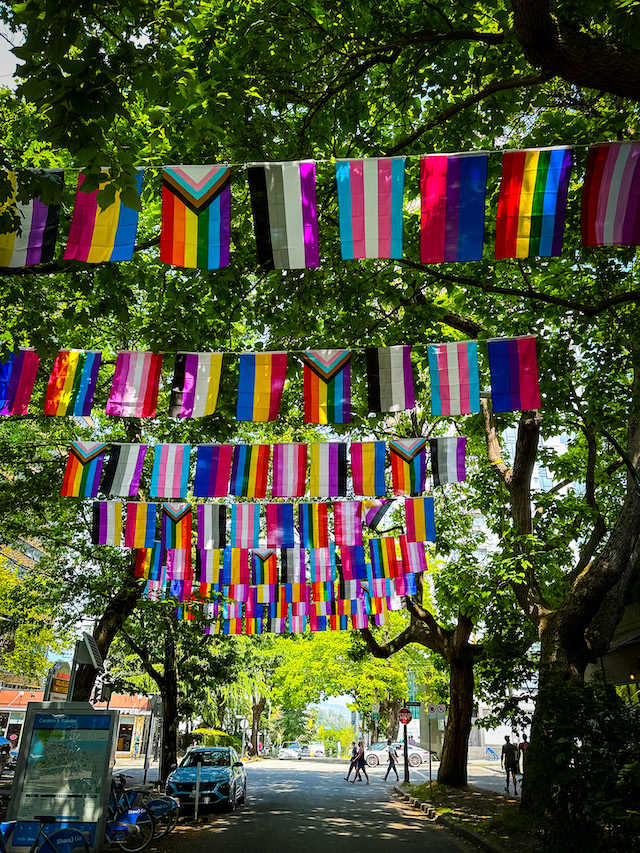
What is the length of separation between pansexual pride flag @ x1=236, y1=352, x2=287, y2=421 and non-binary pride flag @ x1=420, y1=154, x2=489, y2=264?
3.72 meters

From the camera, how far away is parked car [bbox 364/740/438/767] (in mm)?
36438

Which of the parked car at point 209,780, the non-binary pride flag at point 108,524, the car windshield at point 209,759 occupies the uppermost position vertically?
the non-binary pride flag at point 108,524

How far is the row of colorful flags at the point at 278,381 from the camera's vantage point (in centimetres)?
959

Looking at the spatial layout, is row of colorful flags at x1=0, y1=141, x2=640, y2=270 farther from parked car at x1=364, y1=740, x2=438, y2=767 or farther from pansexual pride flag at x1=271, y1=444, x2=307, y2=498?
parked car at x1=364, y1=740, x2=438, y2=767

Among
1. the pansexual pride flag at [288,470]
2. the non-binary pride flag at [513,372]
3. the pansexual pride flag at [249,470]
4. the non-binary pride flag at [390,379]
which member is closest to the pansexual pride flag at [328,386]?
the non-binary pride flag at [390,379]

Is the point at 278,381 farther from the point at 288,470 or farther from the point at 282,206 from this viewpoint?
the point at 282,206

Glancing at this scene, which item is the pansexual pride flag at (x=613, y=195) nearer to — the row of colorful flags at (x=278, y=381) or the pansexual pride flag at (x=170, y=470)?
the row of colorful flags at (x=278, y=381)

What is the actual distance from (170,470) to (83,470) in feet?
5.65

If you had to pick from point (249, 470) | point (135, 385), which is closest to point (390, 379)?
point (249, 470)

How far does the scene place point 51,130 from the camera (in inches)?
182

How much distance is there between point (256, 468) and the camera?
12.4 metres

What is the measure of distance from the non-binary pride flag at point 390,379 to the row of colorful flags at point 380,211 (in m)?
2.97

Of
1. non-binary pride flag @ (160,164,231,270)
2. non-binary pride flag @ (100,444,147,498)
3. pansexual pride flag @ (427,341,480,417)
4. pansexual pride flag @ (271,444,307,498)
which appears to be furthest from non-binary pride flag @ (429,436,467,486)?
non-binary pride flag @ (160,164,231,270)

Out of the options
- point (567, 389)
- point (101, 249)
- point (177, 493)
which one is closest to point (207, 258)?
point (101, 249)
